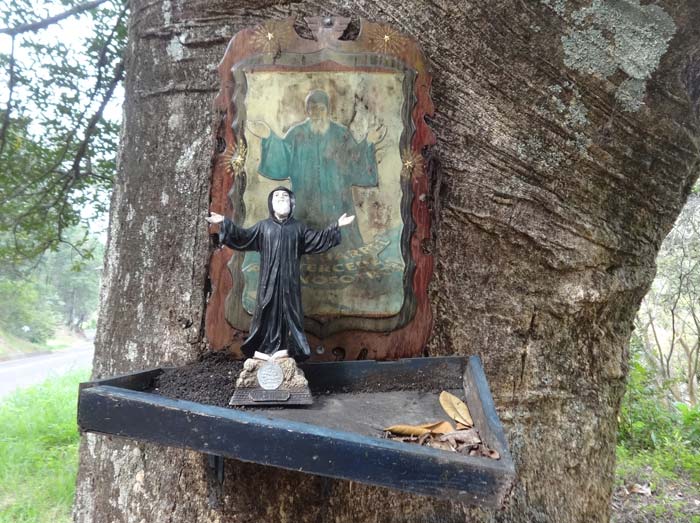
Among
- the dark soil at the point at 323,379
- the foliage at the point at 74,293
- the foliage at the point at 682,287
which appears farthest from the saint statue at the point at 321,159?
the foliage at the point at 74,293

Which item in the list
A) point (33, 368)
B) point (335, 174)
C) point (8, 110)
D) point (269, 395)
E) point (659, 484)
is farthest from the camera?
point (33, 368)

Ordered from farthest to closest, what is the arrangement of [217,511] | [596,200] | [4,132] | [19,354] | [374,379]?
[19,354]
[4,132]
[596,200]
[374,379]
[217,511]

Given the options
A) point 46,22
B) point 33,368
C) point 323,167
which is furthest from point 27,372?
point 323,167

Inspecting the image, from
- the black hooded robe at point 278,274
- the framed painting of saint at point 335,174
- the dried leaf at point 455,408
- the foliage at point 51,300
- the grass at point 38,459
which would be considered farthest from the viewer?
the foliage at point 51,300

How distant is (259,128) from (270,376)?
2.32ft

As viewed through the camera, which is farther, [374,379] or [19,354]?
[19,354]

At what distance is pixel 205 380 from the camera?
1302 millimetres

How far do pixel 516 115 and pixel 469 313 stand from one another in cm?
62

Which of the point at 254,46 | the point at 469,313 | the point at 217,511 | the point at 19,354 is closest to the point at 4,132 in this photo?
the point at 254,46

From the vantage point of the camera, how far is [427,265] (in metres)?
1.49

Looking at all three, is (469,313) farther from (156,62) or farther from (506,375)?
(156,62)

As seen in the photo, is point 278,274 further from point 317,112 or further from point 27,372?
point 27,372

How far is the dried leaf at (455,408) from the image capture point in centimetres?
114

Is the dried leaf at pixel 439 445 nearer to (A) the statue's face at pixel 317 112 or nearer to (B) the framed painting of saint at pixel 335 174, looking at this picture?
(B) the framed painting of saint at pixel 335 174
